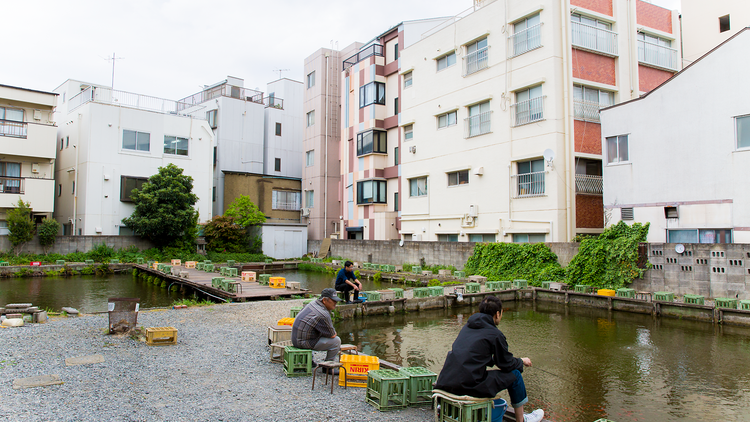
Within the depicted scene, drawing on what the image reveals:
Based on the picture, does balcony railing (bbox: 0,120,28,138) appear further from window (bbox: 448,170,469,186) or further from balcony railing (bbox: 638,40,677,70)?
balcony railing (bbox: 638,40,677,70)

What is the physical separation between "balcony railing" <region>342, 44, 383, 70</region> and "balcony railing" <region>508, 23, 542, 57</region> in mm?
12210

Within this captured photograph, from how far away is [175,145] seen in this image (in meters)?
32.9

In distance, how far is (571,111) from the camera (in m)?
19.4

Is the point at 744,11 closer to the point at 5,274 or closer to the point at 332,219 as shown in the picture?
the point at 332,219

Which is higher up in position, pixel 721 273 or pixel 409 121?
pixel 409 121

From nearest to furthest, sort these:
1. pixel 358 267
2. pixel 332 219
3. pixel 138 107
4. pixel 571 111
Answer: pixel 571 111 → pixel 358 267 → pixel 138 107 → pixel 332 219

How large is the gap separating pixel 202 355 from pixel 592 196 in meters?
17.7

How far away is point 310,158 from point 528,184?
21777 mm

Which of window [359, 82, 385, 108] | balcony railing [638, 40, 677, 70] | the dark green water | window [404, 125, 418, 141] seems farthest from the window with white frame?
the dark green water

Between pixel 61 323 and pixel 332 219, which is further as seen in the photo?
pixel 332 219

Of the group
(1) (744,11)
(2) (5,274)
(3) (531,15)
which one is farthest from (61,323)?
(1) (744,11)

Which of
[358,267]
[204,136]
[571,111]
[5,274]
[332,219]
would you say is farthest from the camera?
[332,219]

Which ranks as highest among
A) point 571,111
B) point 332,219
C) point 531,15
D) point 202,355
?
point 531,15

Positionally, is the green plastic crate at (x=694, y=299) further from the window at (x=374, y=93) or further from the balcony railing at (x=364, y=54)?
the balcony railing at (x=364, y=54)
